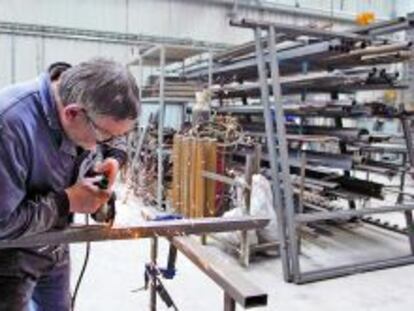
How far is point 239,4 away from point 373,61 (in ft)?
17.2

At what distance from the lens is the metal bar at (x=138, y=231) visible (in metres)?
1.17

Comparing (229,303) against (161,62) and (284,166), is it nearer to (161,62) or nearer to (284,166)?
(284,166)

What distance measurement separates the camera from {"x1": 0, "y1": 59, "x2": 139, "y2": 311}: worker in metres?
1.05

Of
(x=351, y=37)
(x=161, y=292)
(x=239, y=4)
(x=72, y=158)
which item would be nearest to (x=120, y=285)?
(x=161, y=292)

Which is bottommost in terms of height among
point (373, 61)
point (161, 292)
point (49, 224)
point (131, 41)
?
point (161, 292)

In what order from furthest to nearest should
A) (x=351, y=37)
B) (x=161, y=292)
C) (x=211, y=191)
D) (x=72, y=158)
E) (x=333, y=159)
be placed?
1. (x=211, y=191)
2. (x=333, y=159)
3. (x=351, y=37)
4. (x=161, y=292)
5. (x=72, y=158)

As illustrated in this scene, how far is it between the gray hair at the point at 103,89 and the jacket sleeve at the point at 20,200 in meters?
0.16

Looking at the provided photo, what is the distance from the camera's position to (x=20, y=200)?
1.07m

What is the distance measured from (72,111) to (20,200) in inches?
9.5

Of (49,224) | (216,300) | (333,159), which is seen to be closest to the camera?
(49,224)

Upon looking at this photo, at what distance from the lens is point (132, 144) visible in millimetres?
6023

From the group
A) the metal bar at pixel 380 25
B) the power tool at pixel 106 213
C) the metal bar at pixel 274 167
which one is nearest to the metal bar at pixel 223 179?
the metal bar at pixel 274 167

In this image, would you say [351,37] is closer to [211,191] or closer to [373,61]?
[373,61]

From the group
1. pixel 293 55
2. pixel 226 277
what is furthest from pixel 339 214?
pixel 226 277
